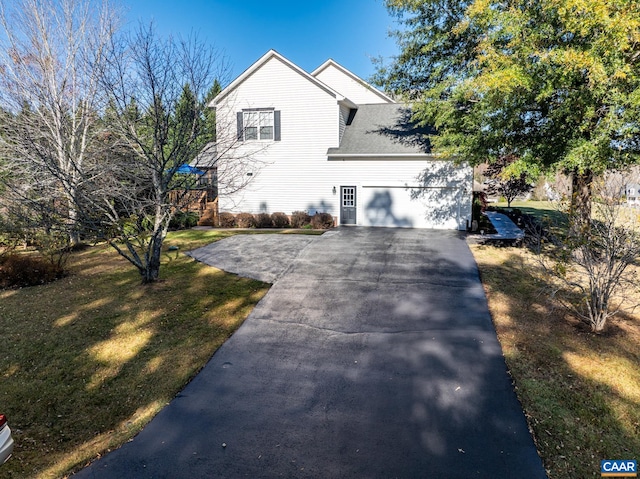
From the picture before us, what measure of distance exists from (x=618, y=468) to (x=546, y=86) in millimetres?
8444

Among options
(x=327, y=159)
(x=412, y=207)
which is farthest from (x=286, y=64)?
(x=412, y=207)

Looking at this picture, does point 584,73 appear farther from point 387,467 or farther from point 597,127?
point 387,467

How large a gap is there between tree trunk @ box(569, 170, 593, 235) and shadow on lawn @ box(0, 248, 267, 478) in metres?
6.69

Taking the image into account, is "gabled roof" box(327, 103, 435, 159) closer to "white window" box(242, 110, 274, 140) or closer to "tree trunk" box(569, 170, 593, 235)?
"white window" box(242, 110, 274, 140)

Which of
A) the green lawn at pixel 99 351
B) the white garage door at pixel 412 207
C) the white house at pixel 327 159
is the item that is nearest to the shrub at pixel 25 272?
the green lawn at pixel 99 351

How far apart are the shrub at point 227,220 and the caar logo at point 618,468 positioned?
17.7 m

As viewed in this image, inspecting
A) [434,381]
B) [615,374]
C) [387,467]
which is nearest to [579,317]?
[615,374]

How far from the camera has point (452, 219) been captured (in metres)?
17.2

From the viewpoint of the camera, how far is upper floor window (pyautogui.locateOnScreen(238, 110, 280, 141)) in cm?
1888

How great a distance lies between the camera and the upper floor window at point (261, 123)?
18.9 meters

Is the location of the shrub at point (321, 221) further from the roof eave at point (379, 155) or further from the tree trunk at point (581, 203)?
the tree trunk at point (581, 203)

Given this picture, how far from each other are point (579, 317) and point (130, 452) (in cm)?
785

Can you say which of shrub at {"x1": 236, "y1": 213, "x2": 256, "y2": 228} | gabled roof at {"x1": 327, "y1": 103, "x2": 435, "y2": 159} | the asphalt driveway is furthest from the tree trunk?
shrub at {"x1": 236, "y1": 213, "x2": 256, "y2": 228}

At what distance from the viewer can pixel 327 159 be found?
60.8 feet
